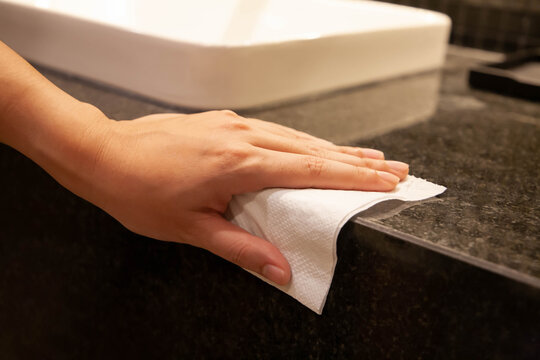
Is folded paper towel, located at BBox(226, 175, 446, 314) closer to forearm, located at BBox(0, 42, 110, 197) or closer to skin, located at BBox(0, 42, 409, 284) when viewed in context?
skin, located at BBox(0, 42, 409, 284)

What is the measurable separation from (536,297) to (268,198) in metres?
0.22

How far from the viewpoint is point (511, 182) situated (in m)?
0.58

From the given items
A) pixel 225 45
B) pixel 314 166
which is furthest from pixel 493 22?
pixel 314 166

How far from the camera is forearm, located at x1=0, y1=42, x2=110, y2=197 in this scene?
0.57m

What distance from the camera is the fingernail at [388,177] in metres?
0.53

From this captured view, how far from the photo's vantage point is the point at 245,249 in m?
0.51

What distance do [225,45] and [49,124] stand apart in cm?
23

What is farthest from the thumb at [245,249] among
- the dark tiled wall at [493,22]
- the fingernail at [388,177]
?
the dark tiled wall at [493,22]

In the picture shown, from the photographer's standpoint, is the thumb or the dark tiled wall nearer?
the thumb

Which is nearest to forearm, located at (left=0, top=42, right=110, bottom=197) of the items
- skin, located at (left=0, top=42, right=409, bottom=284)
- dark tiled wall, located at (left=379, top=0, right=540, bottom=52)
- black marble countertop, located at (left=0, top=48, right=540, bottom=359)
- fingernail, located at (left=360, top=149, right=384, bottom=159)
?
skin, located at (left=0, top=42, right=409, bottom=284)

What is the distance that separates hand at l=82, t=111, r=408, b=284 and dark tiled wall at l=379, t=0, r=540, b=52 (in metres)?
0.75

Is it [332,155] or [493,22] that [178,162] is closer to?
[332,155]

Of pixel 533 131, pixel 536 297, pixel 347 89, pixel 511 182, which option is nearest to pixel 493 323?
pixel 536 297

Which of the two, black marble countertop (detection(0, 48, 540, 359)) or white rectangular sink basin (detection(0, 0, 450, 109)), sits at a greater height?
white rectangular sink basin (detection(0, 0, 450, 109))
